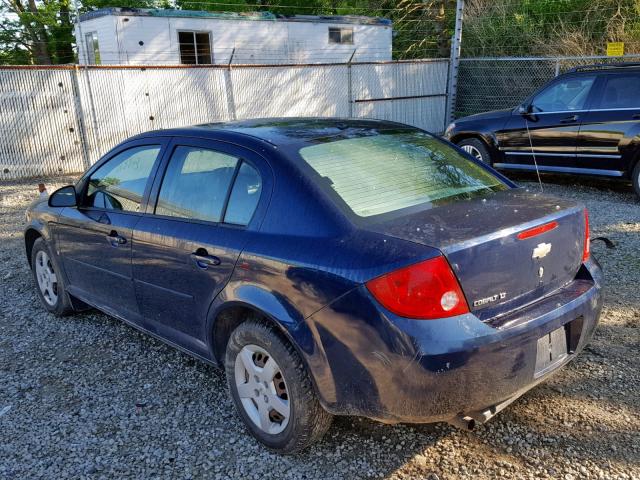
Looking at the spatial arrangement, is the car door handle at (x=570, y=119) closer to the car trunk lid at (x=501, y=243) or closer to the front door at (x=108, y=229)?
the car trunk lid at (x=501, y=243)

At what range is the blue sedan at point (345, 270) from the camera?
2.44 m

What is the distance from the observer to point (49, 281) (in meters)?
4.93

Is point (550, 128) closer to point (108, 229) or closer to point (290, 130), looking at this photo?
point (290, 130)

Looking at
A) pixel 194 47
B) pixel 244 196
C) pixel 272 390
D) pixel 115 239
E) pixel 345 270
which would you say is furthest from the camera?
pixel 194 47

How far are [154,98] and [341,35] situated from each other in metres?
10.4

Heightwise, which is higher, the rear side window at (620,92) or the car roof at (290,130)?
the car roof at (290,130)

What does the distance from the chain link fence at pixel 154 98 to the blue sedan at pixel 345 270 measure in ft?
28.0

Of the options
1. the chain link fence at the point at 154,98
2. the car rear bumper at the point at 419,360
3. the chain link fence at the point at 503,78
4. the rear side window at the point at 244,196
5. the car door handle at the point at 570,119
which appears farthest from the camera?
the chain link fence at the point at 503,78

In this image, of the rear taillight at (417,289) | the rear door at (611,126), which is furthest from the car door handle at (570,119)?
the rear taillight at (417,289)

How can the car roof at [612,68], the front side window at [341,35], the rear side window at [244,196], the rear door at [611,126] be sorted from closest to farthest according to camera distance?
the rear side window at [244,196], the rear door at [611,126], the car roof at [612,68], the front side window at [341,35]

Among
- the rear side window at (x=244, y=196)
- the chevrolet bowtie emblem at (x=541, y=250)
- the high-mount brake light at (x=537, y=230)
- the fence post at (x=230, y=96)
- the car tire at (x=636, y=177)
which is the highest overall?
the rear side window at (x=244, y=196)

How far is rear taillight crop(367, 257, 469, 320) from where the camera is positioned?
240cm

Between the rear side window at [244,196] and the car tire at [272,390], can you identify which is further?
the rear side window at [244,196]

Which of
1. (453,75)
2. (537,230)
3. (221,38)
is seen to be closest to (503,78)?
(453,75)
